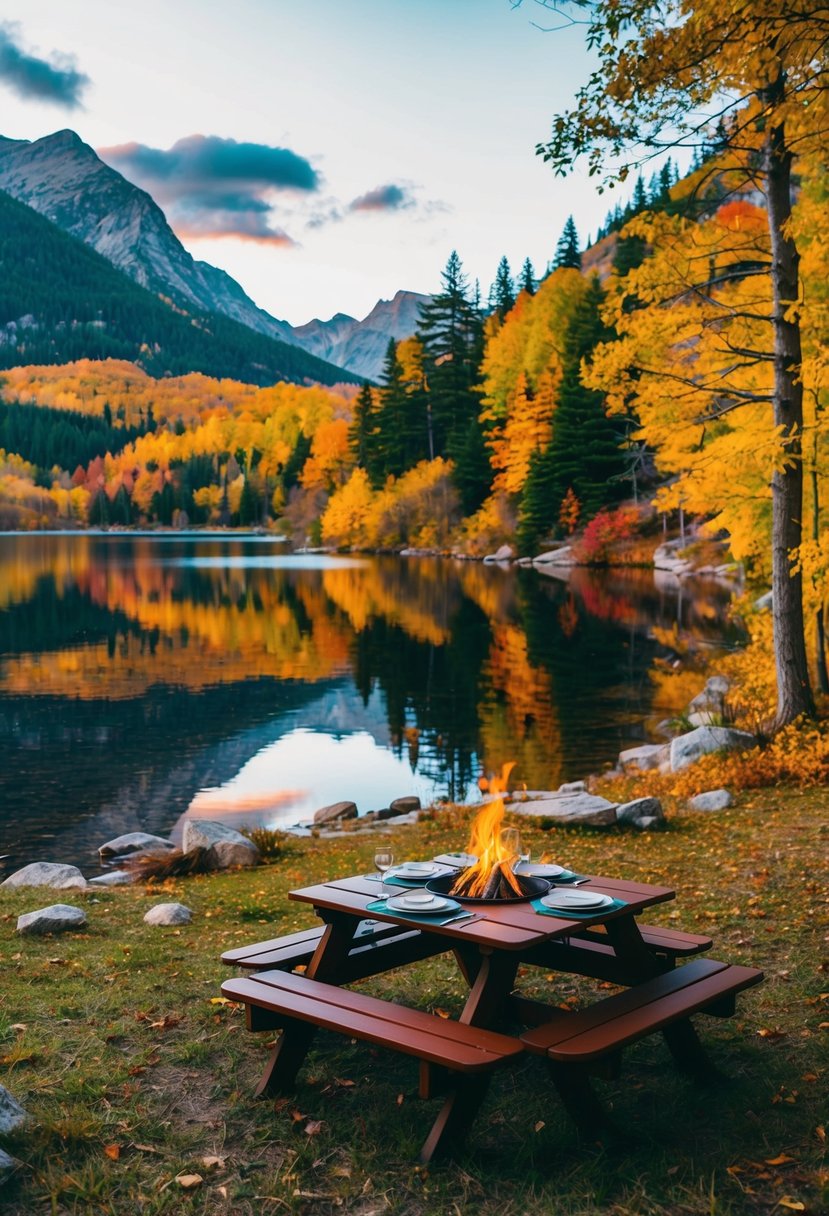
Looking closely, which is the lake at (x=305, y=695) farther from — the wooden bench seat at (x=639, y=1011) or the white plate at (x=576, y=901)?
the wooden bench seat at (x=639, y=1011)

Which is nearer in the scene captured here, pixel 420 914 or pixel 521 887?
pixel 420 914

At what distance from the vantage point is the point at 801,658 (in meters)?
12.6

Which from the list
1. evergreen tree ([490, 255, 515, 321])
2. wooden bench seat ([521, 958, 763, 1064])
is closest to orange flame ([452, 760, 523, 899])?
wooden bench seat ([521, 958, 763, 1064])

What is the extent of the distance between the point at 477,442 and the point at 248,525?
2878 inches

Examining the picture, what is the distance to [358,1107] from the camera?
4.59 meters

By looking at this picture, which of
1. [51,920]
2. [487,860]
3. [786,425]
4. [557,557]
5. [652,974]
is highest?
[786,425]

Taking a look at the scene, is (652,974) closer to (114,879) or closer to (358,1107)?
(358,1107)

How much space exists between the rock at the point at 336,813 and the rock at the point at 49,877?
4787 mm

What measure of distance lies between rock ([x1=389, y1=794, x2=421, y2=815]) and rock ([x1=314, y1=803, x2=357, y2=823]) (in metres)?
0.56

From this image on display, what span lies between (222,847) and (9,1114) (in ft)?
21.6

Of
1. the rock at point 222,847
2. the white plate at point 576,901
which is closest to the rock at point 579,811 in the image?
the rock at point 222,847

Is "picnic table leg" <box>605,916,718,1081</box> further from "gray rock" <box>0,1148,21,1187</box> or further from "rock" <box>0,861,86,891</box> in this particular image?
"rock" <box>0,861,86,891</box>

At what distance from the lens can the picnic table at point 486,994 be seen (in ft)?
13.2

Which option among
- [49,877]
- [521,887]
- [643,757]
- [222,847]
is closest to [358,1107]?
[521,887]
